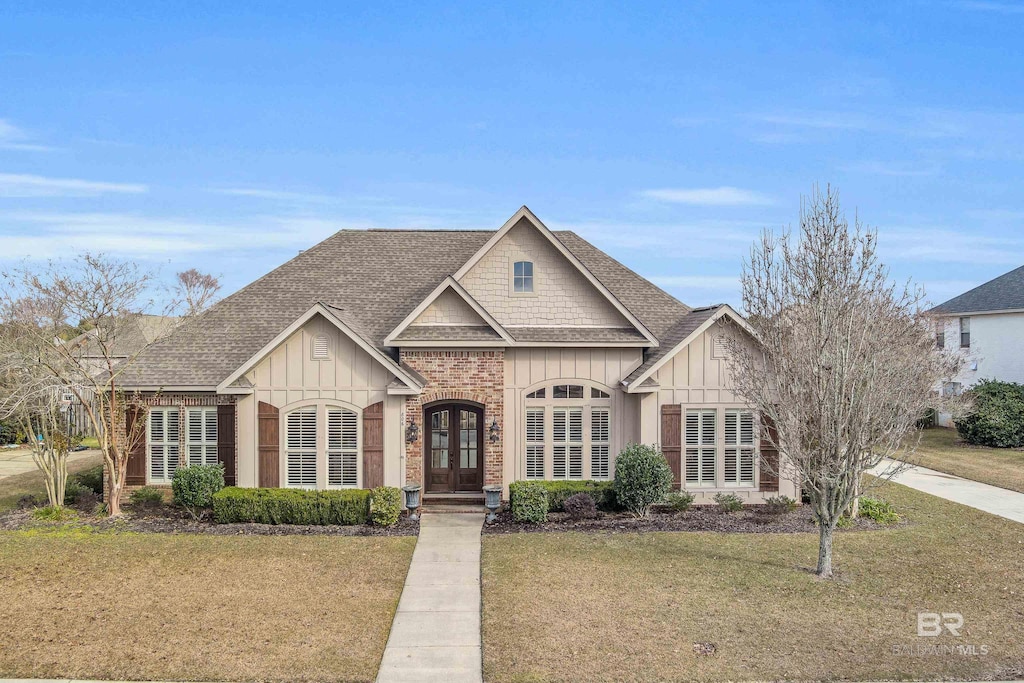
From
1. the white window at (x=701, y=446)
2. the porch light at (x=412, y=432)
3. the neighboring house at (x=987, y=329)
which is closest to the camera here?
the porch light at (x=412, y=432)

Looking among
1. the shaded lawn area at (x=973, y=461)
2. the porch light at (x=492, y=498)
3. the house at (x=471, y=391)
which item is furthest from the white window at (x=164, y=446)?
the shaded lawn area at (x=973, y=461)

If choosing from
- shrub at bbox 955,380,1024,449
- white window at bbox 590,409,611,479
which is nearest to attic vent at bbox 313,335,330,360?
white window at bbox 590,409,611,479

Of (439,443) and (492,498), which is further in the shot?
(439,443)

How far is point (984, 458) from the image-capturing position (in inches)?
1109

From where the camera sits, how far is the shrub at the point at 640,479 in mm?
16531

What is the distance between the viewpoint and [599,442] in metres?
18.3

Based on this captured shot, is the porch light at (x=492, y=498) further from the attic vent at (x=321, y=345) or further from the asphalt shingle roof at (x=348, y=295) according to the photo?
the attic vent at (x=321, y=345)

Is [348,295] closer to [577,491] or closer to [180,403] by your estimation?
[180,403]

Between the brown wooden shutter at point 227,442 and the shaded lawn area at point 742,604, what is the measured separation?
21.7 ft

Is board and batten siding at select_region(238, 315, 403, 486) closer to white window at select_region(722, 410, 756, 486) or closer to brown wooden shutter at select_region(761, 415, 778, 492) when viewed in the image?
white window at select_region(722, 410, 756, 486)

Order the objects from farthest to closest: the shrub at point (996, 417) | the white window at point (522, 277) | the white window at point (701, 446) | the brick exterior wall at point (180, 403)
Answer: the shrub at point (996, 417) → the white window at point (522, 277) → the white window at point (701, 446) → the brick exterior wall at point (180, 403)

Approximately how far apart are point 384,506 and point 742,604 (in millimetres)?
7617

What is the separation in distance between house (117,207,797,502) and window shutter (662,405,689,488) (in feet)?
0.11

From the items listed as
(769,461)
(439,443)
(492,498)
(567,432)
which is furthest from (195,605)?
(769,461)
